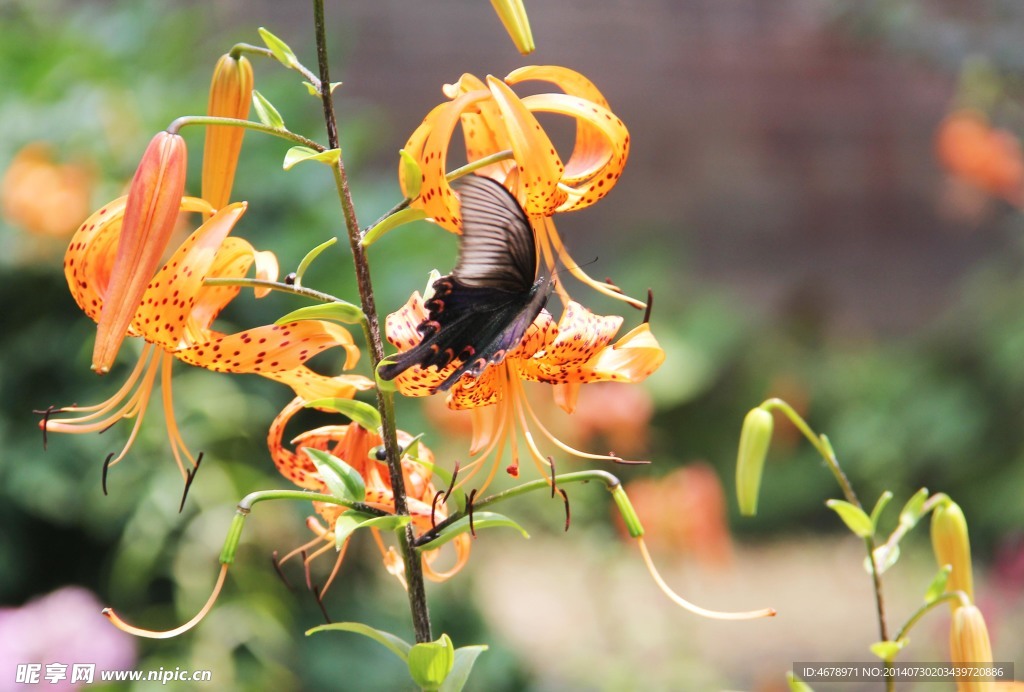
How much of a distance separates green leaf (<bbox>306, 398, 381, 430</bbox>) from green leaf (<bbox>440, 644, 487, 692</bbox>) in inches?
5.3

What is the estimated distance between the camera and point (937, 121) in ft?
14.9

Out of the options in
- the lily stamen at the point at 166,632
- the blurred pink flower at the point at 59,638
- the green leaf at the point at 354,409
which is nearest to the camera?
the lily stamen at the point at 166,632

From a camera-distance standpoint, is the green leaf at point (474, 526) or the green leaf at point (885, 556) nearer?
the green leaf at point (474, 526)

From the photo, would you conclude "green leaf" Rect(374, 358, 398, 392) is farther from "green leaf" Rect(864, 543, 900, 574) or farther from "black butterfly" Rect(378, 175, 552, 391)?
"green leaf" Rect(864, 543, 900, 574)

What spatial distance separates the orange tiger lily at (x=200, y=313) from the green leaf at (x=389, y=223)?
69 millimetres

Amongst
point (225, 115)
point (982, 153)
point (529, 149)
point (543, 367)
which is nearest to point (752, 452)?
point (543, 367)

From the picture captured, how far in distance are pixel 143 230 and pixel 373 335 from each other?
0.13m

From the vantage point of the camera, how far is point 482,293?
0.57 m

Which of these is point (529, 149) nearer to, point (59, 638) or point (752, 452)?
point (752, 452)

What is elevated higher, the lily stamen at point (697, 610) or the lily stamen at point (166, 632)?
the lily stamen at point (166, 632)

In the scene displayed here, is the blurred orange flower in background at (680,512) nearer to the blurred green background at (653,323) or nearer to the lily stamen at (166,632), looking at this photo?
the blurred green background at (653,323)

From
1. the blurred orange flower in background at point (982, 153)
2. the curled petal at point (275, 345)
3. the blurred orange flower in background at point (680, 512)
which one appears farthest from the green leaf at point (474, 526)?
the blurred orange flower in background at point (982, 153)

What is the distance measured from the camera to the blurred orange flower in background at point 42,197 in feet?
6.66

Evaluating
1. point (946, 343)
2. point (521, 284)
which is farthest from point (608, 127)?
point (946, 343)
